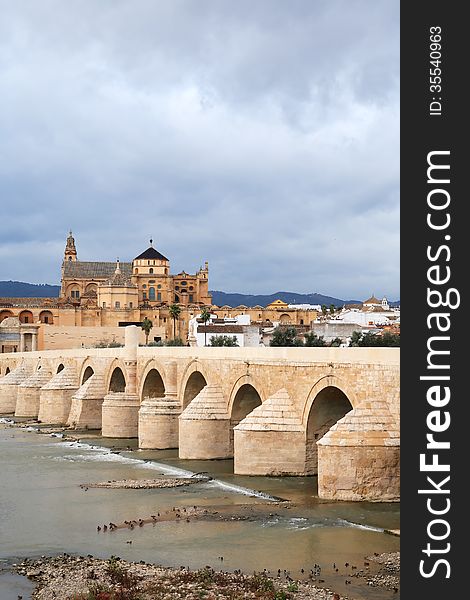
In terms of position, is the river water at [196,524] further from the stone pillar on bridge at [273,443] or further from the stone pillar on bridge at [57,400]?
the stone pillar on bridge at [57,400]

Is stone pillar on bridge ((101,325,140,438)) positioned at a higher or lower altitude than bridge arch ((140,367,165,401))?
lower

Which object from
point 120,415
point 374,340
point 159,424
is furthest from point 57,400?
point 374,340

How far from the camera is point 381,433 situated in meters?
18.4

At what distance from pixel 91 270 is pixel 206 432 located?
70348 mm

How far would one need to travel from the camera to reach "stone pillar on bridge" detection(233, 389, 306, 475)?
21.7 m

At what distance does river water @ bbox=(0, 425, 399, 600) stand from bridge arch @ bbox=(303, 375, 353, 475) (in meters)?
→ 0.71

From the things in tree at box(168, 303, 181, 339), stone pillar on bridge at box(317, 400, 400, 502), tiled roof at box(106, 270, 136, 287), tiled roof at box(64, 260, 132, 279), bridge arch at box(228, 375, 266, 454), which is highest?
tiled roof at box(64, 260, 132, 279)

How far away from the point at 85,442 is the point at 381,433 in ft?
51.8

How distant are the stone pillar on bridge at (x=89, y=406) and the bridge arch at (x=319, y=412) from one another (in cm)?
1612

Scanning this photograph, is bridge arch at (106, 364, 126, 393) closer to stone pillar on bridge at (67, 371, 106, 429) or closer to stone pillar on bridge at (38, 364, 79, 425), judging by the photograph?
stone pillar on bridge at (67, 371, 106, 429)

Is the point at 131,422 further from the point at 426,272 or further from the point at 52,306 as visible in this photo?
the point at 52,306

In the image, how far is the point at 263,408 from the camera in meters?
22.3

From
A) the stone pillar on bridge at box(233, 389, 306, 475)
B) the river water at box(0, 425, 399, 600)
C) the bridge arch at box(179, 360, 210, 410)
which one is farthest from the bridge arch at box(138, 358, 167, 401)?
the stone pillar on bridge at box(233, 389, 306, 475)

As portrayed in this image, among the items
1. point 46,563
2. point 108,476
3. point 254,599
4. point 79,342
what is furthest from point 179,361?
point 79,342
